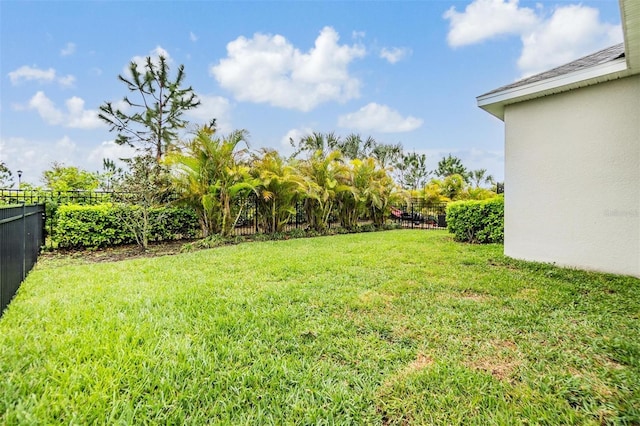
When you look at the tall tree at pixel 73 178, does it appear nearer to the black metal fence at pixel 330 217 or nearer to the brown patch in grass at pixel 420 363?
the black metal fence at pixel 330 217

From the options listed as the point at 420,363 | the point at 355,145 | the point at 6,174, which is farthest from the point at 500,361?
the point at 355,145

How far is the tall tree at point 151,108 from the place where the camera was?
15.0 metres

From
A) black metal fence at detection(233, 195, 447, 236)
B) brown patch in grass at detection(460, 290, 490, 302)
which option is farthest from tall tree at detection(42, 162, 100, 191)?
brown patch in grass at detection(460, 290, 490, 302)

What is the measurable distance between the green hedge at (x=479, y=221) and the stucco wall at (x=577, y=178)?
5.06ft

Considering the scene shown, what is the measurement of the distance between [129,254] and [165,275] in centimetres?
303

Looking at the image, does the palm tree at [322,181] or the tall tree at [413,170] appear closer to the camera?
the palm tree at [322,181]

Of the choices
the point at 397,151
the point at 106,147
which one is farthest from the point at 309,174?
the point at 397,151

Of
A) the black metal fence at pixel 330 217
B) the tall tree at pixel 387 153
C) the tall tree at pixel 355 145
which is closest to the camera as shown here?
the black metal fence at pixel 330 217

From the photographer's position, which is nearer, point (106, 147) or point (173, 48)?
point (173, 48)

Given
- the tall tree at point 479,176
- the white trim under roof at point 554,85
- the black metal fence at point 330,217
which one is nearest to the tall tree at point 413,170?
the tall tree at point 479,176

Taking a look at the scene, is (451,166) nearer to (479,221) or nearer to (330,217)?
(330,217)

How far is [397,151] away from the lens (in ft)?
99.7

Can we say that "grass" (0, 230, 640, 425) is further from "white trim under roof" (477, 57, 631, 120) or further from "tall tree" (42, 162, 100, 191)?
"tall tree" (42, 162, 100, 191)

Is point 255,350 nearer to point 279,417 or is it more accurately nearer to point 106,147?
point 279,417
